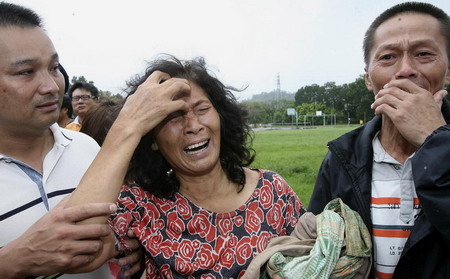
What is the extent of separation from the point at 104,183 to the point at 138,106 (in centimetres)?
48

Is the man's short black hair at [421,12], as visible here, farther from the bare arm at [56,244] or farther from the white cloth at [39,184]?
the white cloth at [39,184]

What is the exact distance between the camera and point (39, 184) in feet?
7.41

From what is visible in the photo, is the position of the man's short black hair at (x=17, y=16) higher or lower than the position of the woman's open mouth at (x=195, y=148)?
higher

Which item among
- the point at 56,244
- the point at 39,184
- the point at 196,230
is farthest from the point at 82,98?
the point at 56,244

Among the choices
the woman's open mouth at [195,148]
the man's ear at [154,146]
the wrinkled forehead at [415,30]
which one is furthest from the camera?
the man's ear at [154,146]

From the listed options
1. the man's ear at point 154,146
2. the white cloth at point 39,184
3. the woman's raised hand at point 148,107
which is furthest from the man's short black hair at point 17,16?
the man's ear at point 154,146

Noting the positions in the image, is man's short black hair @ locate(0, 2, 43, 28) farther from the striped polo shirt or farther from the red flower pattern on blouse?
the striped polo shirt

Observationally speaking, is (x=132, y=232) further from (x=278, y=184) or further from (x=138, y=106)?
(x=278, y=184)

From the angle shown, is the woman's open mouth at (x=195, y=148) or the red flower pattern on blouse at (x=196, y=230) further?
the woman's open mouth at (x=195, y=148)

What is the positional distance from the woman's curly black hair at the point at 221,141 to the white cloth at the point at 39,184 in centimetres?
41

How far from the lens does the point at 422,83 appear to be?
2176 millimetres

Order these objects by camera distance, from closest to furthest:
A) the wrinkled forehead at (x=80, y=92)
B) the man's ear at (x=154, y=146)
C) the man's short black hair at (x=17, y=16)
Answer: the man's short black hair at (x=17, y=16) → the man's ear at (x=154, y=146) → the wrinkled forehead at (x=80, y=92)

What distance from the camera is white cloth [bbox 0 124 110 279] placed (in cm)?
207

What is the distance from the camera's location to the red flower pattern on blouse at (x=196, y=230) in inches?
88.2
